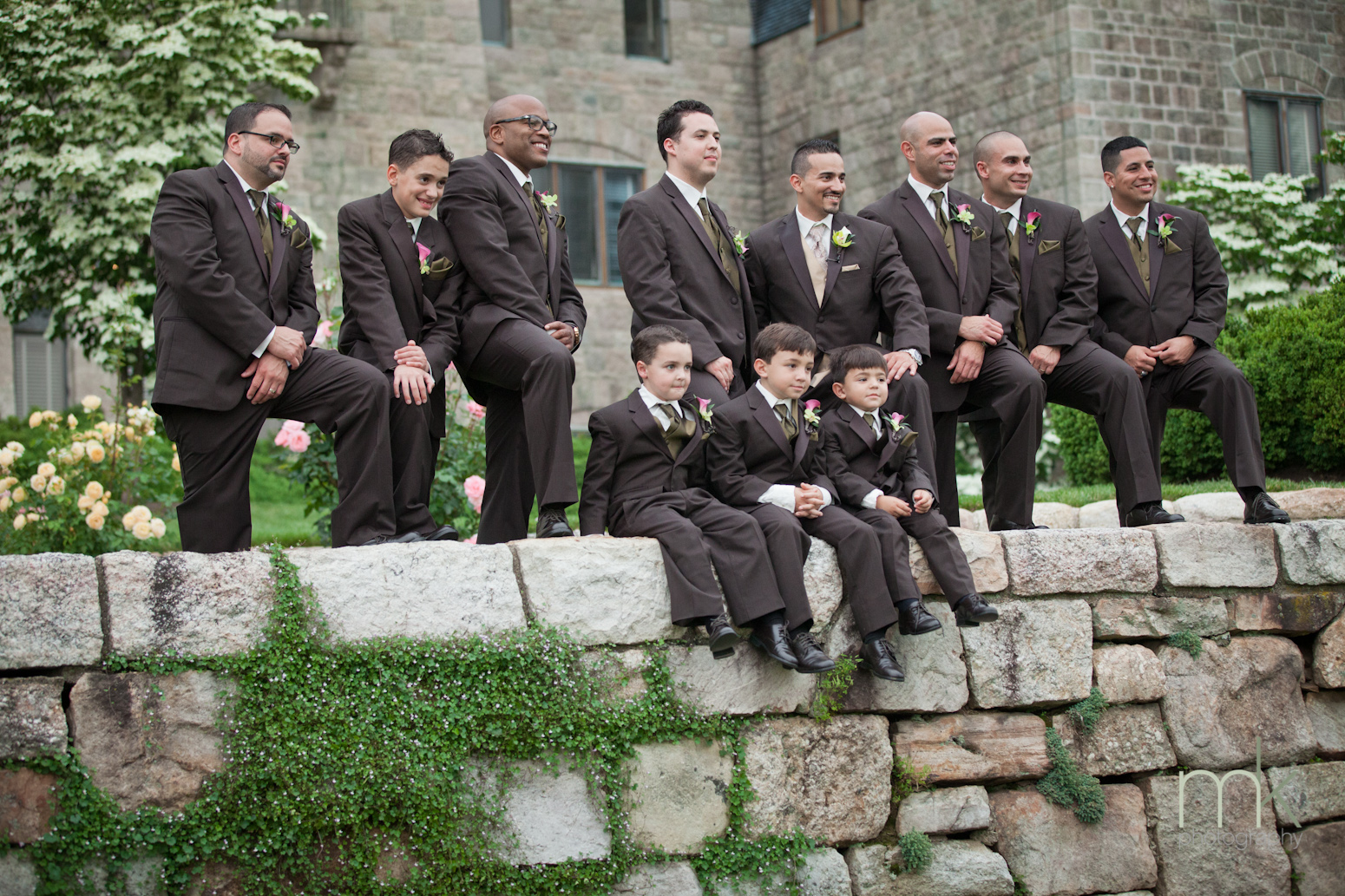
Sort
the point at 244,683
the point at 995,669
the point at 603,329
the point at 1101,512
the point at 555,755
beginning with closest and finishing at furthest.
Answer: the point at 244,683 → the point at 555,755 → the point at 995,669 → the point at 1101,512 → the point at 603,329

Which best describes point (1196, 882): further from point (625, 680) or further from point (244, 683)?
point (244, 683)

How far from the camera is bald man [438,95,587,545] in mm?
5285

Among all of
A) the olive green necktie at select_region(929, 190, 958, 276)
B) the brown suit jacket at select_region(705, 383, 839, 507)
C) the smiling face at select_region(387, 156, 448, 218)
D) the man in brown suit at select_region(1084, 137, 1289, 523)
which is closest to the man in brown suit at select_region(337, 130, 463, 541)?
the smiling face at select_region(387, 156, 448, 218)

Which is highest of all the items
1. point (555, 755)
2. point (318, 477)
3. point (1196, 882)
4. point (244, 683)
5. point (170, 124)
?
point (170, 124)

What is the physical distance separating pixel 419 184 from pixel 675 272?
113 cm

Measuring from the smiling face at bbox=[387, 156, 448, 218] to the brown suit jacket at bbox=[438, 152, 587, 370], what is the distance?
0.09 meters

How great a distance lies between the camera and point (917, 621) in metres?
5.16

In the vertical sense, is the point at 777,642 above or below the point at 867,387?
below

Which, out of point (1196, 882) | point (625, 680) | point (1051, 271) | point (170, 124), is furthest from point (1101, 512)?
point (170, 124)

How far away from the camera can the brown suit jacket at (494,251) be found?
18.0ft

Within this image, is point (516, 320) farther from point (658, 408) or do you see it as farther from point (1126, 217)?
point (1126, 217)

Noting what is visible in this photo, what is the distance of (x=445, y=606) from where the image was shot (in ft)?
15.7

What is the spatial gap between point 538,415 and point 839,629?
144 cm

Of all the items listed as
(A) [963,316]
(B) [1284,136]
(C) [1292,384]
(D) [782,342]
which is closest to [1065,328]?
(A) [963,316]
